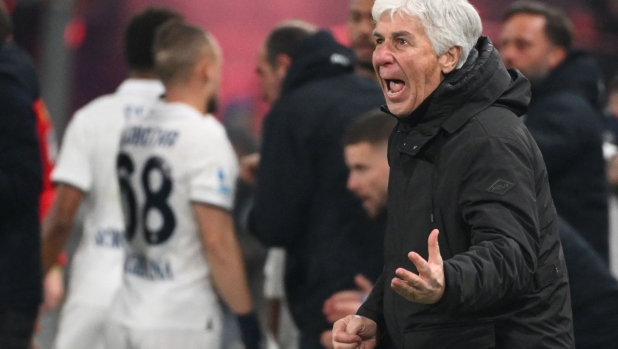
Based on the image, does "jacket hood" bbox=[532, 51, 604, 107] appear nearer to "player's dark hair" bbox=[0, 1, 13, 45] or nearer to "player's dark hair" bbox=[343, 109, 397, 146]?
"player's dark hair" bbox=[343, 109, 397, 146]

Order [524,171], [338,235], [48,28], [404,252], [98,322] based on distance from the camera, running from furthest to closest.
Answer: [48,28] < [98,322] < [338,235] < [404,252] < [524,171]

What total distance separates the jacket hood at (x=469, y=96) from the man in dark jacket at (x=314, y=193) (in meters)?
1.54

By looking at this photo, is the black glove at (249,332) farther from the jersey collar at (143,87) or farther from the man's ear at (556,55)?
the man's ear at (556,55)

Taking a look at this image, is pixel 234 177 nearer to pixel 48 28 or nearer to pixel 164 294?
pixel 164 294

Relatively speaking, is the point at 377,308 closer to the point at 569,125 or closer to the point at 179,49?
the point at 179,49

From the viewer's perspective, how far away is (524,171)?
227 cm

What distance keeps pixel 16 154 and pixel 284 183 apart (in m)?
1.02

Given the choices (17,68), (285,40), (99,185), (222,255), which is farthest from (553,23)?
(17,68)

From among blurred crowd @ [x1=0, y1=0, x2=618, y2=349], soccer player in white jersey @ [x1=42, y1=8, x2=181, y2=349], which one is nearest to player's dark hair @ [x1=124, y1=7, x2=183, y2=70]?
blurred crowd @ [x1=0, y1=0, x2=618, y2=349]

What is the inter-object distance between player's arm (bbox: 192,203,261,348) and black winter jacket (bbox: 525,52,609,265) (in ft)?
4.76

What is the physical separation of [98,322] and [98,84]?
549cm

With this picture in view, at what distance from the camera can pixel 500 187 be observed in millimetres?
2221

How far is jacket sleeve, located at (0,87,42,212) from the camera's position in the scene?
12.1 ft

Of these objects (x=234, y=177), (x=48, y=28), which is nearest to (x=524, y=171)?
(x=234, y=177)
